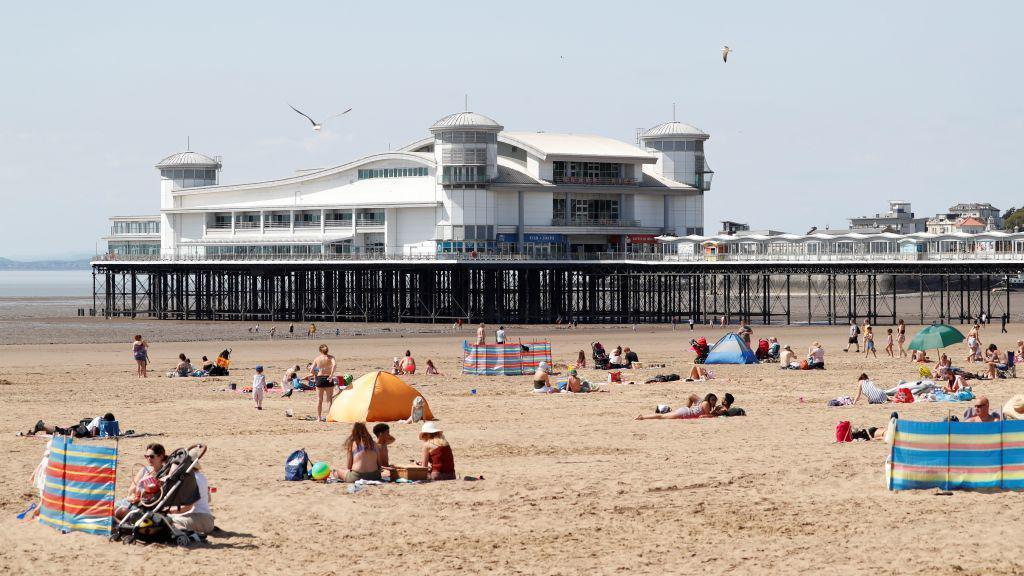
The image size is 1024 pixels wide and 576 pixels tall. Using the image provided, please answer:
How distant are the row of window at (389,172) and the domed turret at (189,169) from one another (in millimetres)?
13908

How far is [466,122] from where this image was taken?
232ft

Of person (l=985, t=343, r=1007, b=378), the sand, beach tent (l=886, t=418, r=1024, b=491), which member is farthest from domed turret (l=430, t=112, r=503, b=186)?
beach tent (l=886, t=418, r=1024, b=491)

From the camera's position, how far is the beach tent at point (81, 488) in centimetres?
1312

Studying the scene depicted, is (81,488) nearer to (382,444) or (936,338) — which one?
(382,444)

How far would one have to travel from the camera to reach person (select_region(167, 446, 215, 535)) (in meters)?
13.2

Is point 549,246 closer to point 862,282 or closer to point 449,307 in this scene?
point 449,307

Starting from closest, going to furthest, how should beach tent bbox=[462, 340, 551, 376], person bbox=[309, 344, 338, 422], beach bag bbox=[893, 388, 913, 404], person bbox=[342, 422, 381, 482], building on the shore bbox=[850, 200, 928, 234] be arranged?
person bbox=[342, 422, 381, 482] < person bbox=[309, 344, 338, 422] < beach bag bbox=[893, 388, 913, 404] < beach tent bbox=[462, 340, 551, 376] < building on the shore bbox=[850, 200, 928, 234]

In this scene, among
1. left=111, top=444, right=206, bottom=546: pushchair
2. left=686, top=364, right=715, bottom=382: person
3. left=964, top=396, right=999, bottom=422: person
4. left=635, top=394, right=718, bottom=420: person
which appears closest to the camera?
left=111, top=444, right=206, bottom=546: pushchair

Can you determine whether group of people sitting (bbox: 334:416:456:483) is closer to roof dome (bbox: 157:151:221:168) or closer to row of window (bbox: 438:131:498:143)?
row of window (bbox: 438:131:498:143)

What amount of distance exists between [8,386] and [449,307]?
41.4 metres

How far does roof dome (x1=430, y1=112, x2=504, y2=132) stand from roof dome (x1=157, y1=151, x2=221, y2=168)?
1881 cm

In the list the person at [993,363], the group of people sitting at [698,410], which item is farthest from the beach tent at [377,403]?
the person at [993,363]

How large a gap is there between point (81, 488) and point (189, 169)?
72808mm

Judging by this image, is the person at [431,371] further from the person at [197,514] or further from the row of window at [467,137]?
the row of window at [467,137]
